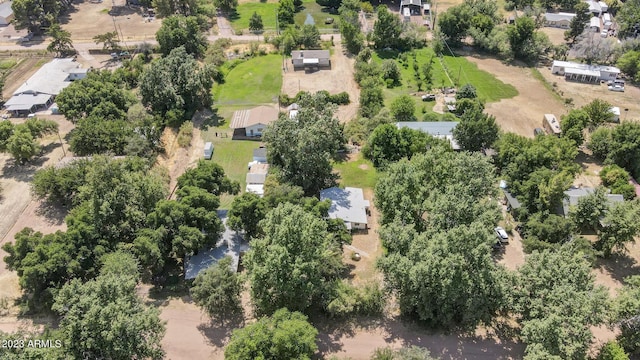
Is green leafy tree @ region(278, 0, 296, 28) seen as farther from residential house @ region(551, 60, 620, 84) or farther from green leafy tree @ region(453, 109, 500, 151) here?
residential house @ region(551, 60, 620, 84)

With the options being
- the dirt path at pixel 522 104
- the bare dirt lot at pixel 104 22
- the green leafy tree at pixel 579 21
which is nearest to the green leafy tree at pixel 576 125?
the dirt path at pixel 522 104

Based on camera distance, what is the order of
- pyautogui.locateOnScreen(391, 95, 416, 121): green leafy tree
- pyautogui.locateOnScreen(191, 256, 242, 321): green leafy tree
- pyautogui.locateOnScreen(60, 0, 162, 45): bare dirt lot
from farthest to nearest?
pyautogui.locateOnScreen(60, 0, 162, 45): bare dirt lot → pyautogui.locateOnScreen(391, 95, 416, 121): green leafy tree → pyautogui.locateOnScreen(191, 256, 242, 321): green leafy tree

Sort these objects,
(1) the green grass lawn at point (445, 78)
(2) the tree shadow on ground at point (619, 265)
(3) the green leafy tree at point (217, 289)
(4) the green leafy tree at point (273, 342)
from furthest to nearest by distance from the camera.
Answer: (1) the green grass lawn at point (445, 78)
(2) the tree shadow on ground at point (619, 265)
(3) the green leafy tree at point (217, 289)
(4) the green leafy tree at point (273, 342)

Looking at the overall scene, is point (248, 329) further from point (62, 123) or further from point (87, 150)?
point (62, 123)

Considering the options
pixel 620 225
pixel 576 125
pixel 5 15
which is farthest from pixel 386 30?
pixel 5 15

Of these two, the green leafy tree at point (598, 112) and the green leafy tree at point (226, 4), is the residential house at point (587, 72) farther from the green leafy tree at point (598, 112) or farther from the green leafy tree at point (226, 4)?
the green leafy tree at point (226, 4)

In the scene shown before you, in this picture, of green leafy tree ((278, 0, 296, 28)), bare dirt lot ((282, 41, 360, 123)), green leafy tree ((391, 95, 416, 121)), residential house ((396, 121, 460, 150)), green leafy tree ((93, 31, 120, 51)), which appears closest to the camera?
residential house ((396, 121, 460, 150))

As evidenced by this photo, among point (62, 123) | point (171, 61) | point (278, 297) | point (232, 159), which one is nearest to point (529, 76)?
point (232, 159)

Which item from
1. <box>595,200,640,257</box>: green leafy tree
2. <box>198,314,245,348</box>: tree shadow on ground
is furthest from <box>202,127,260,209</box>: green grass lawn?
<box>595,200,640,257</box>: green leafy tree

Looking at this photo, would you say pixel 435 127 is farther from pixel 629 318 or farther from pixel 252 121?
pixel 629 318
